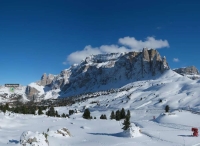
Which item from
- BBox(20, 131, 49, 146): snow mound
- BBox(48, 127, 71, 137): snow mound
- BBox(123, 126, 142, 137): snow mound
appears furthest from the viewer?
BBox(123, 126, 142, 137): snow mound

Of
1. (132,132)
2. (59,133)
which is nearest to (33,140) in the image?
(59,133)

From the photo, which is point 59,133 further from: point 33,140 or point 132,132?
point 132,132

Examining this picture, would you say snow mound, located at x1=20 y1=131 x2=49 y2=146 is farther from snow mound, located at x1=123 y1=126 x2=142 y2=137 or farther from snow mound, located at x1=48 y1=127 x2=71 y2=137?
snow mound, located at x1=123 y1=126 x2=142 y2=137

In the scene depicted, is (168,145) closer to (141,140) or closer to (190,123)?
(141,140)

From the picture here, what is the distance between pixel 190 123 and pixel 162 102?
290 feet

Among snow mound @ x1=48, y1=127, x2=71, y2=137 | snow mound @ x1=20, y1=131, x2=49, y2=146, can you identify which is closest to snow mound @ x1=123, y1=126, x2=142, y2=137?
snow mound @ x1=48, y1=127, x2=71, y2=137

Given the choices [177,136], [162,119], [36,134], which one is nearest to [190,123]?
[162,119]

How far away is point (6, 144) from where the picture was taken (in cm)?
2025

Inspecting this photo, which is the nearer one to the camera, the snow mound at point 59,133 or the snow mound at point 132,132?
the snow mound at point 59,133

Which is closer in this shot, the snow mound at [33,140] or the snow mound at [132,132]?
the snow mound at [33,140]

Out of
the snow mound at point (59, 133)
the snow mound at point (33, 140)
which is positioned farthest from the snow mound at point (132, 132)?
the snow mound at point (33, 140)

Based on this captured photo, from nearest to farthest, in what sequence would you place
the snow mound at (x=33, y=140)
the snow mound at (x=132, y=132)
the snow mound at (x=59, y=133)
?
the snow mound at (x=33, y=140) → the snow mound at (x=59, y=133) → the snow mound at (x=132, y=132)

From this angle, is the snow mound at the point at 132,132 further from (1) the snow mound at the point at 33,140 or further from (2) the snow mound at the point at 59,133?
(1) the snow mound at the point at 33,140

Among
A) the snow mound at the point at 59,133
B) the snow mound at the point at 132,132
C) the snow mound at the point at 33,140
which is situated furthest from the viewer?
the snow mound at the point at 132,132
